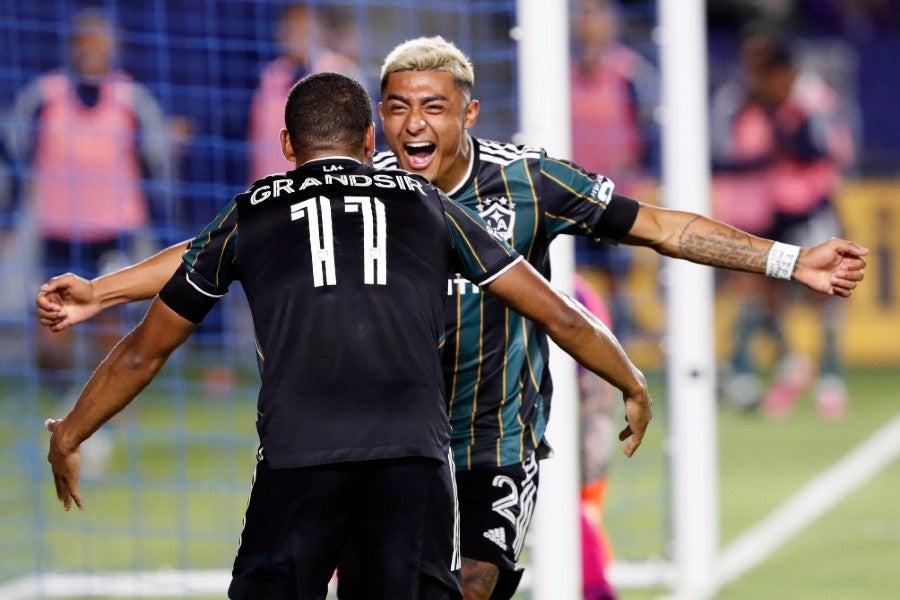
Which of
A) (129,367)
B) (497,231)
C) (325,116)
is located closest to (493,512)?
(497,231)

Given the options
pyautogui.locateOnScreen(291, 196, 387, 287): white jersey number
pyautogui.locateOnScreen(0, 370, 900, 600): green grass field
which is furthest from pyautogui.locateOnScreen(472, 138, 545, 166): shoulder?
pyautogui.locateOnScreen(0, 370, 900, 600): green grass field

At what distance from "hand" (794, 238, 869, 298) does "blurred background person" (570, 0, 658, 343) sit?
6.05 metres

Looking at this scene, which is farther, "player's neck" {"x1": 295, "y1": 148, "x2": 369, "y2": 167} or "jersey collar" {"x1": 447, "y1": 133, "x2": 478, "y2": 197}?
"jersey collar" {"x1": 447, "y1": 133, "x2": 478, "y2": 197}

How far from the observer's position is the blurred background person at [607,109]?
38.8 ft

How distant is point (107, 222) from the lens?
33.1ft

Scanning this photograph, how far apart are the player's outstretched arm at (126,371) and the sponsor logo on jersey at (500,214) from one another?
115 centimetres

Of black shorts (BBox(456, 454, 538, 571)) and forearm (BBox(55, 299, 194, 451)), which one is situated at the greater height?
forearm (BBox(55, 299, 194, 451))

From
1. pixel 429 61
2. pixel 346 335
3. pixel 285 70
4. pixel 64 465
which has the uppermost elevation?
pixel 285 70

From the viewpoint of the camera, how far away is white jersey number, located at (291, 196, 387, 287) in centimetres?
436

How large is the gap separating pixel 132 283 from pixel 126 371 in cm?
60

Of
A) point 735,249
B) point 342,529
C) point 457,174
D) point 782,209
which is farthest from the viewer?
point 782,209

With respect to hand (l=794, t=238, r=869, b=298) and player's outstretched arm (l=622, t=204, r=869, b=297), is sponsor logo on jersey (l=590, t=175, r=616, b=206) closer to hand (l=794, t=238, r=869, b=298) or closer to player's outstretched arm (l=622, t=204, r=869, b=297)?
player's outstretched arm (l=622, t=204, r=869, b=297)

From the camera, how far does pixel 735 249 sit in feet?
17.2

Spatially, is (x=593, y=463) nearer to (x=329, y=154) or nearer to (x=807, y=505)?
(x=329, y=154)
